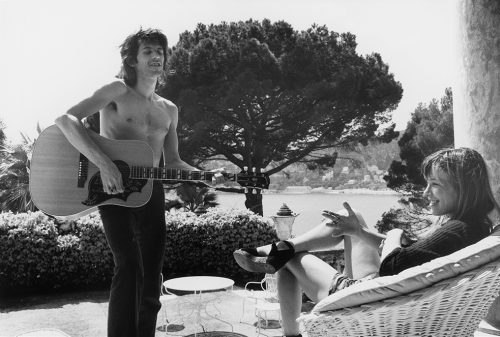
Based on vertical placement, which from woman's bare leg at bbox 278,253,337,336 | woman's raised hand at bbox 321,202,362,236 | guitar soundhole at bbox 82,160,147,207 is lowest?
woman's bare leg at bbox 278,253,337,336

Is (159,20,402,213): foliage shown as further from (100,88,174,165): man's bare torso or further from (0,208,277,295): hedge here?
(100,88,174,165): man's bare torso

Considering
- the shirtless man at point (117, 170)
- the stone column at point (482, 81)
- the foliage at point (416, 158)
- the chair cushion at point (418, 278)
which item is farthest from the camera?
Answer: the foliage at point (416, 158)

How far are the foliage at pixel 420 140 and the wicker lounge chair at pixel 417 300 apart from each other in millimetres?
18946

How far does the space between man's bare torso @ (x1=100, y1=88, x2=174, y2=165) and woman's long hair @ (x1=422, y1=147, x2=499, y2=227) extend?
1400 millimetres

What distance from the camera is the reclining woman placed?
1633mm

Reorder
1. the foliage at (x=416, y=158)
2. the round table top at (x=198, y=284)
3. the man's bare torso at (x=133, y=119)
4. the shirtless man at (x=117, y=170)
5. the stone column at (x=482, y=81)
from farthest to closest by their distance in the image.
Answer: the foliage at (x=416, y=158)
the round table top at (x=198, y=284)
the stone column at (x=482, y=81)
the man's bare torso at (x=133, y=119)
the shirtless man at (x=117, y=170)

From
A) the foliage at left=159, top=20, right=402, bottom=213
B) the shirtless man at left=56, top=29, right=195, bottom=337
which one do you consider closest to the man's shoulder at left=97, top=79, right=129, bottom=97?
the shirtless man at left=56, top=29, right=195, bottom=337

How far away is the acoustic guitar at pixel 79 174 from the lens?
2.35 metres

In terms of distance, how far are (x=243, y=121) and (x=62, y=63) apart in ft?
26.1

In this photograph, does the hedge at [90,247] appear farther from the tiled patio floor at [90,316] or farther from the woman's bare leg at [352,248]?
the woman's bare leg at [352,248]

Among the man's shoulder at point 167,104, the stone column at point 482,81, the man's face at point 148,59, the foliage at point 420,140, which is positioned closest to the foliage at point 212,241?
the stone column at point 482,81

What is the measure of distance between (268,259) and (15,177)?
9.11 meters

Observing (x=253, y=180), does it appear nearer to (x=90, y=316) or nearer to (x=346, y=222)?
(x=346, y=222)

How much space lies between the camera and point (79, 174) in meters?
2.38
